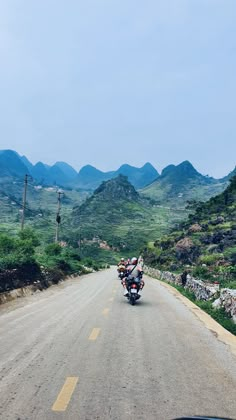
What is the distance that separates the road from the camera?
5184 mm

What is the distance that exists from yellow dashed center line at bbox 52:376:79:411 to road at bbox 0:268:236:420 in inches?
0.5

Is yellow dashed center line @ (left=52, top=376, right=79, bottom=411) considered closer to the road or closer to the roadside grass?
the road

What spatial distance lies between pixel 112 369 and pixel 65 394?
147 centimetres

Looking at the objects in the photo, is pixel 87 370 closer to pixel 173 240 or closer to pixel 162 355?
pixel 162 355

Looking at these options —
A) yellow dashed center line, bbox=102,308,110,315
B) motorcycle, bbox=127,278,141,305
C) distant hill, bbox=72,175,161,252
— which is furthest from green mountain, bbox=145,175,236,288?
distant hill, bbox=72,175,161,252

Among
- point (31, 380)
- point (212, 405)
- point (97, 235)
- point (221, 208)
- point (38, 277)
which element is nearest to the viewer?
point (212, 405)

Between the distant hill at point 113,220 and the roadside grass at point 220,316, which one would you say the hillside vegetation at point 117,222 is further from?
the roadside grass at point 220,316

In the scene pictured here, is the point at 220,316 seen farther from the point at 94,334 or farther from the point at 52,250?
the point at 52,250

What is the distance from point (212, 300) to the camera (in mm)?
17219

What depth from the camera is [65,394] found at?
18.5 ft

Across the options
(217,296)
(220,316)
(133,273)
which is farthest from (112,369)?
(217,296)

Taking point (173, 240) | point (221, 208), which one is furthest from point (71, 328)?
point (221, 208)

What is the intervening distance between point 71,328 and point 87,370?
4.05 meters

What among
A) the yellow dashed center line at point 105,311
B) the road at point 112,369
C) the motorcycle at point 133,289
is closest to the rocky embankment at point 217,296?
the road at point 112,369
